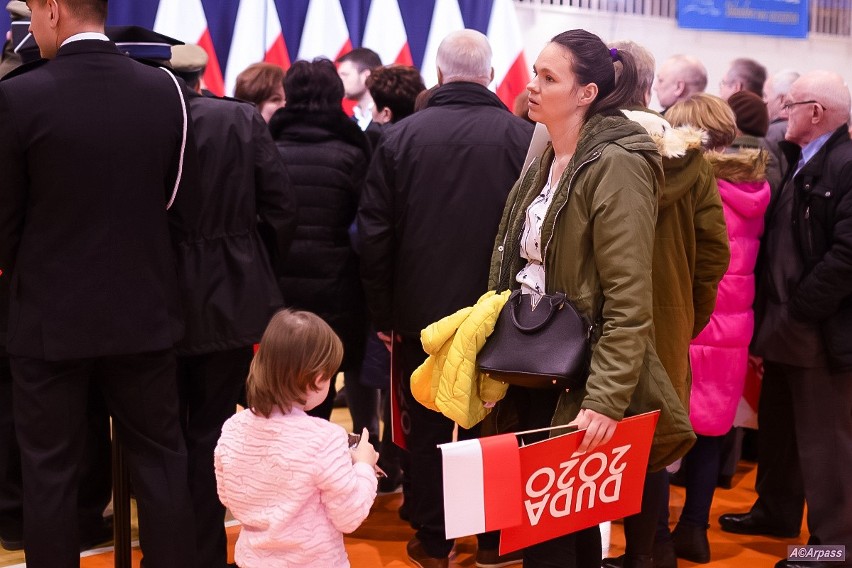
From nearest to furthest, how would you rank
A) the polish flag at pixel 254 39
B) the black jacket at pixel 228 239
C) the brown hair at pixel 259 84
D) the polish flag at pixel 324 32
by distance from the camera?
1. the black jacket at pixel 228 239
2. the brown hair at pixel 259 84
3. the polish flag at pixel 254 39
4. the polish flag at pixel 324 32

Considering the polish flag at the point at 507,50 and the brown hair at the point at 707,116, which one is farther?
the polish flag at the point at 507,50

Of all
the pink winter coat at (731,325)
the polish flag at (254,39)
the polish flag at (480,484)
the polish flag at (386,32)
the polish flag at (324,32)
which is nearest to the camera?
the polish flag at (480,484)

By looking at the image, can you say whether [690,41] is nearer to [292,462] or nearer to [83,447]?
[83,447]

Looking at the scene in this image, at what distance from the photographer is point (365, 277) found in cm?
341

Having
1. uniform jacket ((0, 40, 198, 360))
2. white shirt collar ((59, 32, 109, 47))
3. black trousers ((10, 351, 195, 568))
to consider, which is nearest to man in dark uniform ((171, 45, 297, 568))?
→ black trousers ((10, 351, 195, 568))

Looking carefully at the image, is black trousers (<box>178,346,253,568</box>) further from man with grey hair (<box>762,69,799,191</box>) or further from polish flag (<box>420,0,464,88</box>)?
polish flag (<box>420,0,464,88</box>)

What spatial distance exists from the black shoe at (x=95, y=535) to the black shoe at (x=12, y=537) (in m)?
0.20

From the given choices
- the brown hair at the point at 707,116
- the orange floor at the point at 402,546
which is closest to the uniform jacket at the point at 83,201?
the orange floor at the point at 402,546

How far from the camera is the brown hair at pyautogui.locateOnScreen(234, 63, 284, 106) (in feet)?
12.5

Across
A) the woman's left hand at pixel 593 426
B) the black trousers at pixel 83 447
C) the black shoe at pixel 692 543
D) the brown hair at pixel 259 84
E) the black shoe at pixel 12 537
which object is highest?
the brown hair at pixel 259 84

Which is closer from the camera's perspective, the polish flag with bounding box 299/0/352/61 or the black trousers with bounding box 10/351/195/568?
the black trousers with bounding box 10/351/195/568

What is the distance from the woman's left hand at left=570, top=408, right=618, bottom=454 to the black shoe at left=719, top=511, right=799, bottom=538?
6.04 feet

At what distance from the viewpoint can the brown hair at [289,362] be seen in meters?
2.12

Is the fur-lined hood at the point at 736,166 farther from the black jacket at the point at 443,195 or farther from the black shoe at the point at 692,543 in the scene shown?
the black shoe at the point at 692,543
